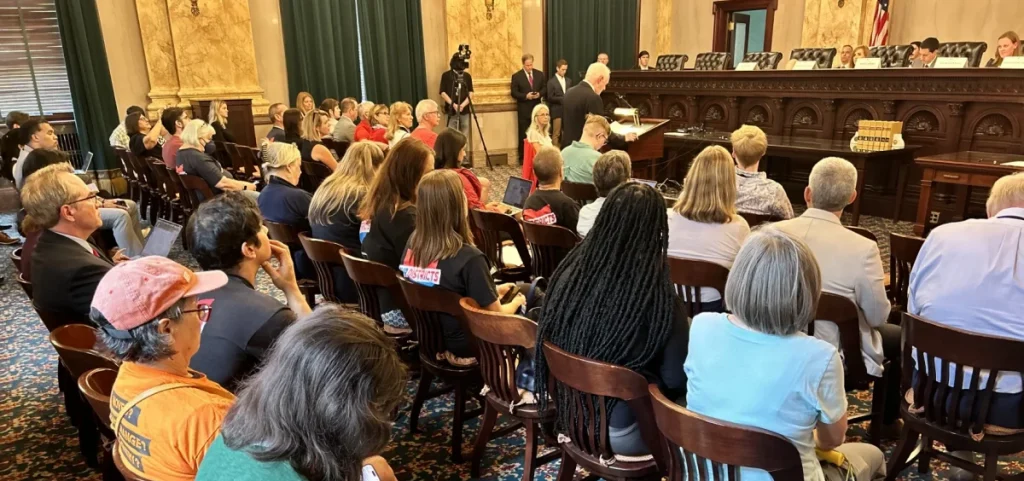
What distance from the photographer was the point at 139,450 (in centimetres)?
118

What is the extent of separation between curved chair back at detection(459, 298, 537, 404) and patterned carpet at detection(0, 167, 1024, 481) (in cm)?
47

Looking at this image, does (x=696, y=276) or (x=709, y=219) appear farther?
(x=709, y=219)

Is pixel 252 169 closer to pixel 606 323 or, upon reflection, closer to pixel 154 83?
pixel 154 83

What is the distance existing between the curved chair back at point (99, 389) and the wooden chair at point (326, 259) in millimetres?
1051

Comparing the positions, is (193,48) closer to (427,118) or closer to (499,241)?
(427,118)

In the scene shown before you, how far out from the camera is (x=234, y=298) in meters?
1.74

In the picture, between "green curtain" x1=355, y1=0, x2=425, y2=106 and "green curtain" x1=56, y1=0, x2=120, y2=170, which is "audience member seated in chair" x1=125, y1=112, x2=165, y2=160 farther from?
"green curtain" x1=355, y1=0, x2=425, y2=106

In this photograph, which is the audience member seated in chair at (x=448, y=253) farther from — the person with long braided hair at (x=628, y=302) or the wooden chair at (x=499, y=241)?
the wooden chair at (x=499, y=241)

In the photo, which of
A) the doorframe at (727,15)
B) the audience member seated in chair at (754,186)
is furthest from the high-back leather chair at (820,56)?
the audience member seated in chair at (754,186)

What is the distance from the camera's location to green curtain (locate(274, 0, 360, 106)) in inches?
339

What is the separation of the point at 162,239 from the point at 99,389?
1.63 m

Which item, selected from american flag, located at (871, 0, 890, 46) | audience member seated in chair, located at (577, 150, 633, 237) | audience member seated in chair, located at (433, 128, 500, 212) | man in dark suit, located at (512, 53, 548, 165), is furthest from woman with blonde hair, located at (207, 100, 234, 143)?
american flag, located at (871, 0, 890, 46)

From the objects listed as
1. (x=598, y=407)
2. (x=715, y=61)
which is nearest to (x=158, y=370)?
(x=598, y=407)

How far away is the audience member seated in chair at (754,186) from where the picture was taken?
339 cm
